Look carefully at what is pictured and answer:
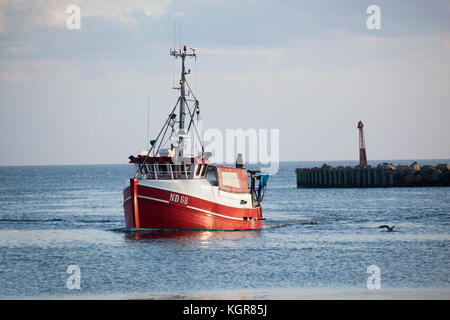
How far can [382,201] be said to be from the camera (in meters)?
85.4

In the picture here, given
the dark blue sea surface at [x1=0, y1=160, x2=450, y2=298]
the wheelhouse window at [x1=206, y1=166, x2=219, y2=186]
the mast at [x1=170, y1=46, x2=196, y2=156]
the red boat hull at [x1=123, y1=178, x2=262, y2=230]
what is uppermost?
the mast at [x1=170, y1=46, x2=196, y2=156]

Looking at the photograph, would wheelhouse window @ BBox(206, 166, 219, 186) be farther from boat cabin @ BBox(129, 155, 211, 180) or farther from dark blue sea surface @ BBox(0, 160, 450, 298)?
dark blue sea surface @ BBox(0, 160, 450, 298)

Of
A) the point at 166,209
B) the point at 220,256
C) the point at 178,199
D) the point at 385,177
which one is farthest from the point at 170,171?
the point at 385,177

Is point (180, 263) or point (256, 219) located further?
point (256, 219)

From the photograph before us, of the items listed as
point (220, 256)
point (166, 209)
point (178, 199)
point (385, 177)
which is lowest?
point (220, 256)

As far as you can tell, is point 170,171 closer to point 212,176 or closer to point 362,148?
point 212,176

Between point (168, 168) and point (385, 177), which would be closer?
point (168, 168)

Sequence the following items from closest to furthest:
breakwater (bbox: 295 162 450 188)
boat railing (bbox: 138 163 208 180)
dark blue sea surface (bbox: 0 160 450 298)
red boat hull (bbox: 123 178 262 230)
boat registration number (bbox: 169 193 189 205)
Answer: dark blue sea surface (bbox: 0 160 450 298), boat registration number (bbox: 169 193 189 205), red boat hull (bbox: 123 178 262 230), boat railing (bbox: 138 163 208 180), breakwater (bbox: 295 162 450 188)

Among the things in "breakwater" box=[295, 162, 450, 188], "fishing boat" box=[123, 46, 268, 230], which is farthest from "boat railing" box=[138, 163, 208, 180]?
"breakwater" box=[295, 162, 450, 188]
